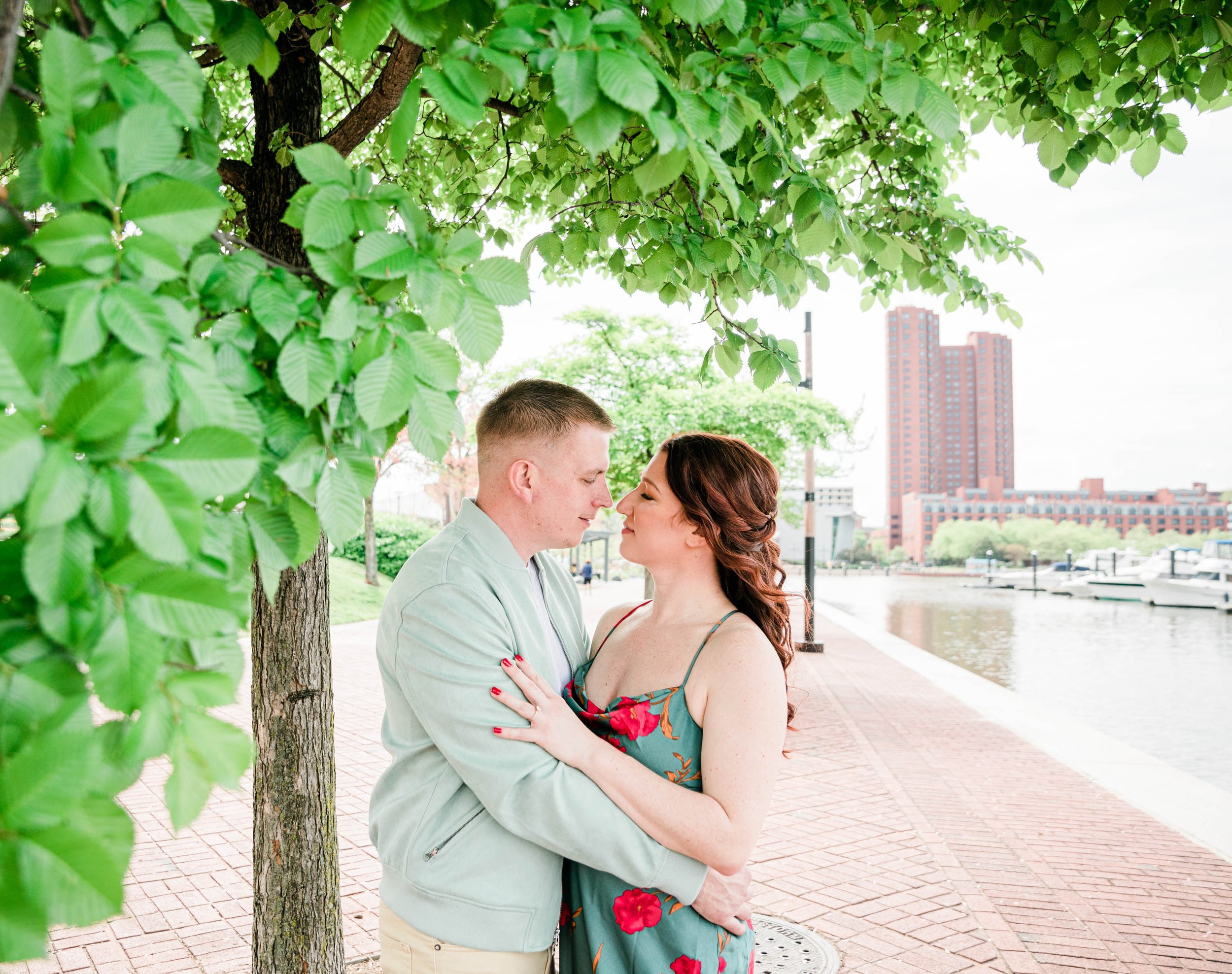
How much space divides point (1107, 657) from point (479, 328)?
21623mm

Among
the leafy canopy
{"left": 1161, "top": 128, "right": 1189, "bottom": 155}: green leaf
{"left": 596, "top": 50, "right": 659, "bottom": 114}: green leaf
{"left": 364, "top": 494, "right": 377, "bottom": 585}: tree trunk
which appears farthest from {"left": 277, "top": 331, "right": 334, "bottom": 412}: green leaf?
{"left": 364, "top": 494, "right": 377, "bottom": 585}: tree trunk

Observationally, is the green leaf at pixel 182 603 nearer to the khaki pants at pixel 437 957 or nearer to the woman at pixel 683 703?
the woman at pixel 683 703

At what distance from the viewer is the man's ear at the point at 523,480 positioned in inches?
98.7

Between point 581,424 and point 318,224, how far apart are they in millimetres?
1398

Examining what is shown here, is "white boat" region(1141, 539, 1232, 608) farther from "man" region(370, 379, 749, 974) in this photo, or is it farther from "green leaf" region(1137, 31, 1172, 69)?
"man" region(370, 379, 749, 974)

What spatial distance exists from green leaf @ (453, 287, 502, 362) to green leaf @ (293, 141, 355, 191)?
0.23 m

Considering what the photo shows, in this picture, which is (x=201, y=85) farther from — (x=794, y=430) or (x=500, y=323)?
(x=794, y=430)

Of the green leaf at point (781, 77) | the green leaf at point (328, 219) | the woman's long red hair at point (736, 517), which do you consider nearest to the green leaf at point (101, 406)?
the green leaf at point (328, 219)

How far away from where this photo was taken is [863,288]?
4961 mm

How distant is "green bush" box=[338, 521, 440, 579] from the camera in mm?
27984

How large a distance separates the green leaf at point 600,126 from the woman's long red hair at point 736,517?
4.59ft

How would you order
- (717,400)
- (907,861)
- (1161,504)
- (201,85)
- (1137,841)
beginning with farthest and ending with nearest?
1. (1161,504)
2. (717,400)
3. (1137,841)
4. (907,861)
5. (201,85)

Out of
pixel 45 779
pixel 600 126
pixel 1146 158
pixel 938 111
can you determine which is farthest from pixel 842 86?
pixel 1146 158

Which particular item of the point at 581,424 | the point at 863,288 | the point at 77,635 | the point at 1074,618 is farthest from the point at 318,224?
the point at 1074,618
